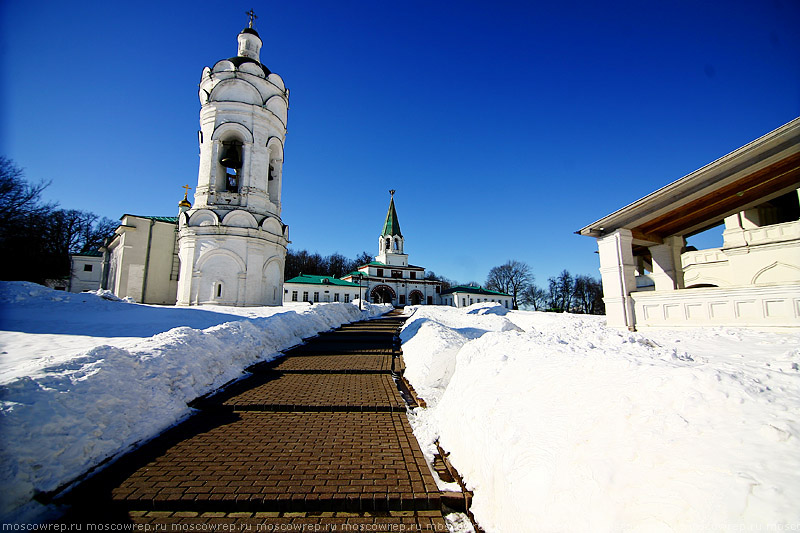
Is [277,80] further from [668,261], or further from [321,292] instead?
[321,292]

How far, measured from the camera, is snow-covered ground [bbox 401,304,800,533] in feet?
5.09

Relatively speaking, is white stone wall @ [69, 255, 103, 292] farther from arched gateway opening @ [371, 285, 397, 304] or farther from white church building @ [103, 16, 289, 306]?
arched gateway opening @ [371, 285, 397, 304]

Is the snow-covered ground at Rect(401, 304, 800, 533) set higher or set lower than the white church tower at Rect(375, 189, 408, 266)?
lower

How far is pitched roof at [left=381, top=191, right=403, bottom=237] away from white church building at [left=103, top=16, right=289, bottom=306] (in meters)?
39.3

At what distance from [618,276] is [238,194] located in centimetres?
2109

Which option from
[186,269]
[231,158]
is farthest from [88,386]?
[231,158]

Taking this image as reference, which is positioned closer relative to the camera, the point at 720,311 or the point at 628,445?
the point at 628,445

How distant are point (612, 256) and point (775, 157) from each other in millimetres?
3980

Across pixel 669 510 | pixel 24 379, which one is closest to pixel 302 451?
pixel 24 379

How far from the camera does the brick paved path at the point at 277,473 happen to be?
2688 millimetres

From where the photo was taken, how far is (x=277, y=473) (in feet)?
10.7

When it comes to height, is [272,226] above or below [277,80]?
below

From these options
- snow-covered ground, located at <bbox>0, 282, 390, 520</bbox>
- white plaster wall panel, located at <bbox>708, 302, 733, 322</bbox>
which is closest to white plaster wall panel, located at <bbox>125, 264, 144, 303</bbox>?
snow-covered ground, located at <bbox>0, 282, 390, 520</bbox>

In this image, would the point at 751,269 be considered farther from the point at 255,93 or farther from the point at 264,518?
the point at 255,93
